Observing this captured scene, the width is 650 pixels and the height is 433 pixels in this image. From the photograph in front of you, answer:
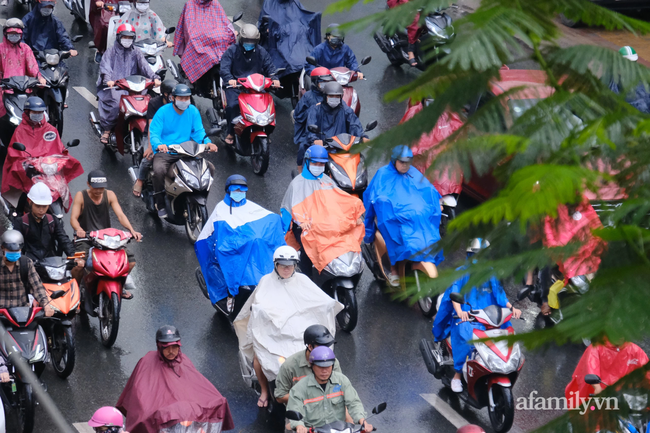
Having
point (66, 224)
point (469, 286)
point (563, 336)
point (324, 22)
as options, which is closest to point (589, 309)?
point (563, 336)

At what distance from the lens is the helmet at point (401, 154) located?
8.51 ft

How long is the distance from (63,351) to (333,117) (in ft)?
18.0

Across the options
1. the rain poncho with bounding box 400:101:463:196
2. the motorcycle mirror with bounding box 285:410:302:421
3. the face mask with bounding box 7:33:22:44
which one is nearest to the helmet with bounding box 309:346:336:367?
the motorcycle mirror with bounding box 285:410:302:421

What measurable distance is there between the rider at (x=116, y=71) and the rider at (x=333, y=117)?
263 centimetres

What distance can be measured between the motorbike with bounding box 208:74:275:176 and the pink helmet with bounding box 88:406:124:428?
21.5 ft

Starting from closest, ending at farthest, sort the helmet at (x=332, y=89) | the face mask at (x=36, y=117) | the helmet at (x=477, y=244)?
the helmet at (x=477, y=244), the face mask at (x=36, y=117), the helmet at (x=332, y=89)

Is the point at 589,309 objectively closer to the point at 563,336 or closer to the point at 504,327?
the point at 563,336

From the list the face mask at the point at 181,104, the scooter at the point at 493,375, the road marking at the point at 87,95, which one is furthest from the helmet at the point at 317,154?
the road marking at the point at 87,95

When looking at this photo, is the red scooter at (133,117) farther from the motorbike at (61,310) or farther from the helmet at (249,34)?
the motorbike at (61,310)

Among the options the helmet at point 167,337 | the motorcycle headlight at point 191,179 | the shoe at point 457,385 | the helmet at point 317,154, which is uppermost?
the helmet at point 167,337

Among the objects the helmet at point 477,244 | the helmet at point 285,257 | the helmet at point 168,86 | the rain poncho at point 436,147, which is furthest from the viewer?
the helmet at point 168,86

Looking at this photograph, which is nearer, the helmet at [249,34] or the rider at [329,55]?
the helmet at [249,34]

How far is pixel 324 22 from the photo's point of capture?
18.6 meters

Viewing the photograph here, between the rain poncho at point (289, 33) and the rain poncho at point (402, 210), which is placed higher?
the rain poncho at point (402, 210)
